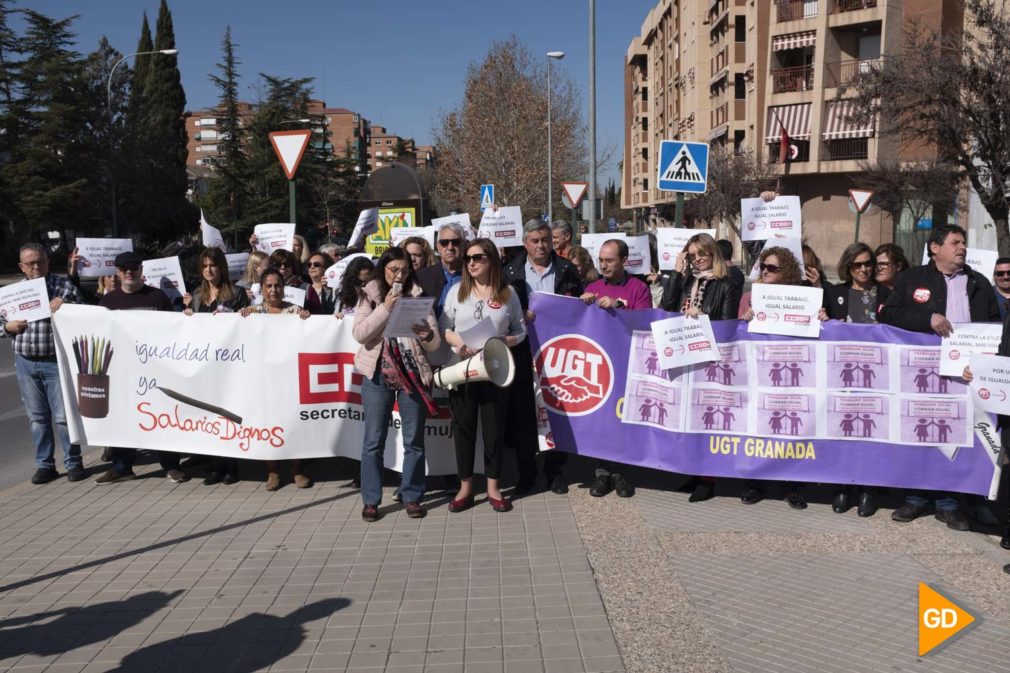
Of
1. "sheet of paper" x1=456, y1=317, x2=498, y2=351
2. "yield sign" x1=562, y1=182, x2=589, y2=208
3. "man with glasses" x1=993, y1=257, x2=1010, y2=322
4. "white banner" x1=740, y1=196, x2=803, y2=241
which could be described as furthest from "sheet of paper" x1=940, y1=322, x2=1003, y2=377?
"yield sign" x1=562, y1=182, x2=589, y2=208

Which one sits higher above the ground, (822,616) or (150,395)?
(150,395)

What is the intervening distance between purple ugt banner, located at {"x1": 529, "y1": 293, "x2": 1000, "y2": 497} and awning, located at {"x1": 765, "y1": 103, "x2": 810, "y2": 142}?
136ft

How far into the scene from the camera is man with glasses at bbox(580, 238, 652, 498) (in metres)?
6.86

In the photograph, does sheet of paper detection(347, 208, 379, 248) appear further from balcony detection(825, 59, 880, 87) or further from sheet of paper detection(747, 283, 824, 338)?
balcony detection(825, 59, 880, 87)

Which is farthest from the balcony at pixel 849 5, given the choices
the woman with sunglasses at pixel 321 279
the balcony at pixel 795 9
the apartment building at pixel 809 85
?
the woman with sunglasses at pixel 321 279

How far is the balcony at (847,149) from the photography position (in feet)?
140

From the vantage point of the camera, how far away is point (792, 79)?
45.9m

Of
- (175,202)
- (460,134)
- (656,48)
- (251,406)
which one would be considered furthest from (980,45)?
(656,48)

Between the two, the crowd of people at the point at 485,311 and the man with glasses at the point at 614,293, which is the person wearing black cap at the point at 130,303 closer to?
the crowd of people at the point at 485,311

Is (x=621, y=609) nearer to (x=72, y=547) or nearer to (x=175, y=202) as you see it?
(x=72, y=547)

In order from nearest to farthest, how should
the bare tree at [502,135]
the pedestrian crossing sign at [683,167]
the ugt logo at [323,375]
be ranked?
the ugt logo at [323,375] < the pedestrian crossing sign at [683,167] < the bare tree at [502,135]

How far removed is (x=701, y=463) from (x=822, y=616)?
6.66ft

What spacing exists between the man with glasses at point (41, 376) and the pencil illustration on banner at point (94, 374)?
0.20 meters

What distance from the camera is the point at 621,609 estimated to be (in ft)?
15.5
